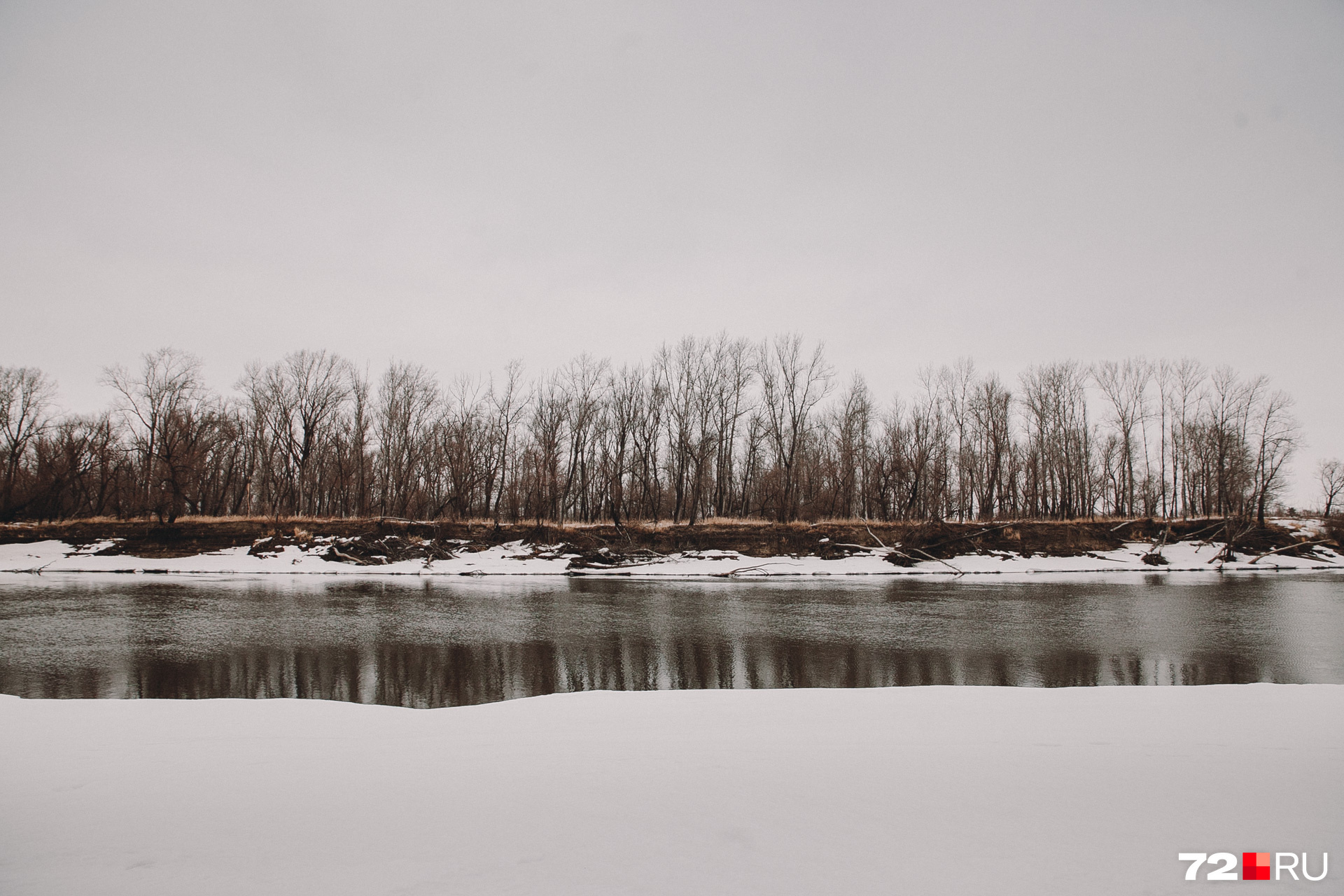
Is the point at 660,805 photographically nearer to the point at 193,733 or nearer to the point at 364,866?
the point at 364,866

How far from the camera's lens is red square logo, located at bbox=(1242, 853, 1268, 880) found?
3.23 m

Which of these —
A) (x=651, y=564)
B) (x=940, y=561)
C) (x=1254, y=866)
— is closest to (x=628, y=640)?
(x=1254, y=866)

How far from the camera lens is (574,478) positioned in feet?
156

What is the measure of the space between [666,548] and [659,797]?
1369 inches

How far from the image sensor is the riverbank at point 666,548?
34.2 meters

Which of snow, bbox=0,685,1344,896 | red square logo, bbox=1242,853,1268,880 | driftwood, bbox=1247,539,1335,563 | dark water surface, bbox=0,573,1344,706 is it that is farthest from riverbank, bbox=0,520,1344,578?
red square logo, bbox=1242,853,1268,880

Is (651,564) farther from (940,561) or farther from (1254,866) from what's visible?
(1254,866)

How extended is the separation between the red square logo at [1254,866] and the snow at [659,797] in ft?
0.34

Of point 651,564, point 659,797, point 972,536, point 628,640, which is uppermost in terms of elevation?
point 659,797

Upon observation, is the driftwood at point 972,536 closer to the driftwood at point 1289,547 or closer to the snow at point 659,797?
the driftwood at point 1289,547

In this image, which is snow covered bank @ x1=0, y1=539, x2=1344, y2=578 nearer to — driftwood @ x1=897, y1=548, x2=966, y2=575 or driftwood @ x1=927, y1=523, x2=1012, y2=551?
driftwood @ x1=897, y1=548, x2=966, y2=575

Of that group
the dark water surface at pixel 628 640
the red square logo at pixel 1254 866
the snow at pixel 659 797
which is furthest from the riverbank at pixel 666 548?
the red square logo at pixel 1254 866

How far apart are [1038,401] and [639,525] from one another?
1377 inches

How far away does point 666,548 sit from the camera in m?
38.7
